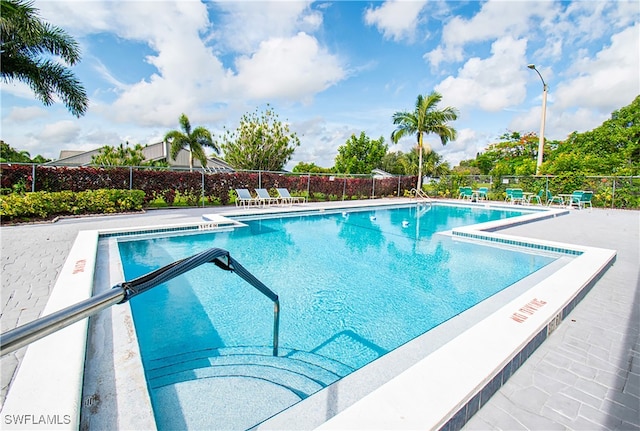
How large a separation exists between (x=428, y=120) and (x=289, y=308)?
1936cm

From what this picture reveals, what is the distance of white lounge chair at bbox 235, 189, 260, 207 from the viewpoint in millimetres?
13508

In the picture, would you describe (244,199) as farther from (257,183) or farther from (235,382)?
(235,382)

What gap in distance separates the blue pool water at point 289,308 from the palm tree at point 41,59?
791 cm

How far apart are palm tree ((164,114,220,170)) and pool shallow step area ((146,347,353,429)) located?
820 inches

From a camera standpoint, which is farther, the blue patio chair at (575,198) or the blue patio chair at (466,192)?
the blue patio chair at (466,192)

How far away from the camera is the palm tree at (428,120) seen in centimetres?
2030

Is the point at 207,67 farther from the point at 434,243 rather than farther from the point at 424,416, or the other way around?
the point at 424,416

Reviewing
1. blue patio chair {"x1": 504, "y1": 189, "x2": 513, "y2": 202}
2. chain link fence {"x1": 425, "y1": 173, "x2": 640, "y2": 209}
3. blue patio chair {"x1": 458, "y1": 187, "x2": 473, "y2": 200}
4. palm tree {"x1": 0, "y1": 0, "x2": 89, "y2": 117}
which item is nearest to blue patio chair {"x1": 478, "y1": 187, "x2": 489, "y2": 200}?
chain link fence {"x1": 425, "y1": 173, "x2": 640, "y2": 209}

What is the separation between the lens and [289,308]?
13.6 feet

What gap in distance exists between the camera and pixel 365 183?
2006 cm

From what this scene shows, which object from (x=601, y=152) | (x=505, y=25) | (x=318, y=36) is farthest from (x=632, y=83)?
(x=318, y=36)

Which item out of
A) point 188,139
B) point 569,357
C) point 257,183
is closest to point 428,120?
point 257,183

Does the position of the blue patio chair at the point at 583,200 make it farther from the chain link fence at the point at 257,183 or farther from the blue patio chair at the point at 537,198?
the blue patio chair at the point at 537,198

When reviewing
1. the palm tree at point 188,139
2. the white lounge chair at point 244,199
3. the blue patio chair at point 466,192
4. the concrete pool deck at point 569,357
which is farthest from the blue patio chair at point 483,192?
the palm tree at point 188,139
